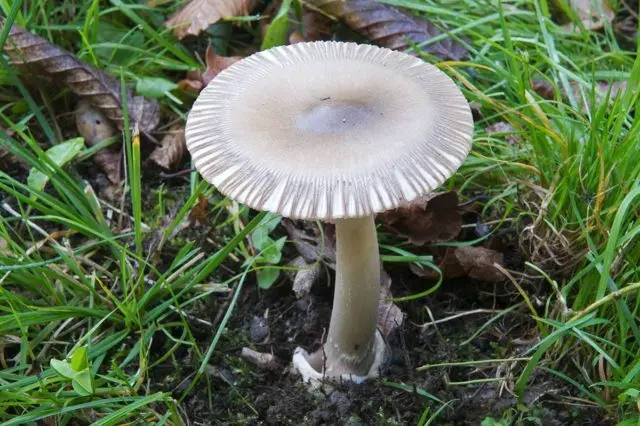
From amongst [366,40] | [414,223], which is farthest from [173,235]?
[366,40]

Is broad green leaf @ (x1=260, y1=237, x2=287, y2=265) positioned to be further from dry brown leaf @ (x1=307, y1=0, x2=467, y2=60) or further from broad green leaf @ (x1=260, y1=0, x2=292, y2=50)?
dry brown leaf @ (x1=307, y1=0, x2=467, y2=60)

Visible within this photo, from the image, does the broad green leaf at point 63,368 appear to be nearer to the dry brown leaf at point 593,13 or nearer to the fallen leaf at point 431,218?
the fallen leaf at point 431,218

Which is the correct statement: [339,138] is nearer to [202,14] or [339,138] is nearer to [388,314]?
[388,314]

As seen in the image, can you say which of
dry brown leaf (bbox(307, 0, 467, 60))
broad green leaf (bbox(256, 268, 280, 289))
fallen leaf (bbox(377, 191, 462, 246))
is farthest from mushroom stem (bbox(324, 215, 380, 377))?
dry brown leaf (bbox(307, 0, 467, 60))

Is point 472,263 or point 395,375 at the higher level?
point 472,263

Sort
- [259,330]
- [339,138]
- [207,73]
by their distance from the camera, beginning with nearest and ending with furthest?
1. [339,138]
2. [259,330]
3. [207,73]

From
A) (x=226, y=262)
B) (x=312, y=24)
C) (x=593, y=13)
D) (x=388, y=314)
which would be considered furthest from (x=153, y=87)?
(x=593, y=13)

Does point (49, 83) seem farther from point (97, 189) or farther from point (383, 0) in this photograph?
point (383, 0)

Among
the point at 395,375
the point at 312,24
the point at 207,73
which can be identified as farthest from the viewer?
the point at 312,24
